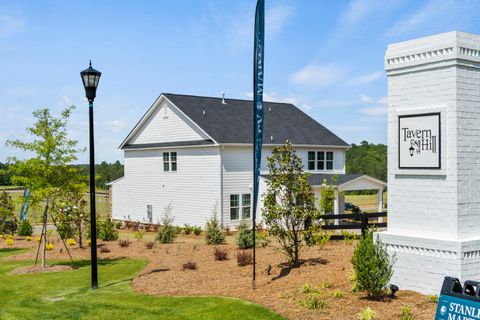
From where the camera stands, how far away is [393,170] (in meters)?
10.9

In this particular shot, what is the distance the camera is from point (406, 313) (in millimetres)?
8695

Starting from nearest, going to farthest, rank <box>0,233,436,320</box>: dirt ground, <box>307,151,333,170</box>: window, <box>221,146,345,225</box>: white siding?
<box>0,233,436,320</box>: dirt ground → <box>221,146,345,225</box>: white siding → <box>307,151,333,170</box>: window

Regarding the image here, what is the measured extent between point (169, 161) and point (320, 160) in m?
10.1

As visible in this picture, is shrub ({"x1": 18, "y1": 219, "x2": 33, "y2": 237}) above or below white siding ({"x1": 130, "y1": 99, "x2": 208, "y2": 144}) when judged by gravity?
below

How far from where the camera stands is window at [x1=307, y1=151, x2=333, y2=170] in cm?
3359

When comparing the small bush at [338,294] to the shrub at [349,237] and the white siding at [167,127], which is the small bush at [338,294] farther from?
the white siding at [167,127]

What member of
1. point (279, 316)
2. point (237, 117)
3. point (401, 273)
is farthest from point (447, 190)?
point (237, 117)

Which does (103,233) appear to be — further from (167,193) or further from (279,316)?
(279,316)

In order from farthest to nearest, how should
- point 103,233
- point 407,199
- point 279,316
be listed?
1. point 103,233
2. point 407,199
3. point 279,316

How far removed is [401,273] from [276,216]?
3.53 m

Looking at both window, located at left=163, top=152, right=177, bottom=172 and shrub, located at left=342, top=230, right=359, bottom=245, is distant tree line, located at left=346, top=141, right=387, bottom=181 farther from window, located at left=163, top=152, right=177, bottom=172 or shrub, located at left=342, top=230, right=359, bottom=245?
shrub, located at left=342, top=230, right=359, bottom=245

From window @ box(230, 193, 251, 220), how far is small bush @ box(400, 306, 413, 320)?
2067 cm

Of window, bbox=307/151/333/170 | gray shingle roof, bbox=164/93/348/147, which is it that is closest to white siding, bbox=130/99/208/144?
gray shingle roof, bbox=164/93/348/147

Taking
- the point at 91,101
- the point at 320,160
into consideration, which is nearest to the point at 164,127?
the point at 320,160
